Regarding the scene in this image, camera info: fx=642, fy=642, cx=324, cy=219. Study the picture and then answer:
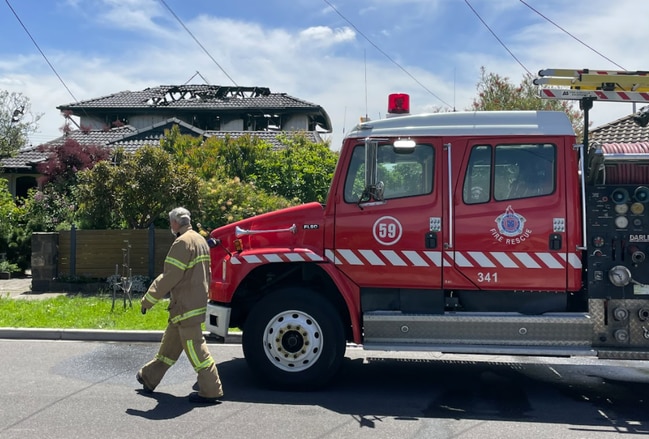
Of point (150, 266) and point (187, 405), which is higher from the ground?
point (150, 266)

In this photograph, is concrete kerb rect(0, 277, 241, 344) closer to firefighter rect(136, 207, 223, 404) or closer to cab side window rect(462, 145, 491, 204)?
firefighter rect(136, 207, 223, 404)

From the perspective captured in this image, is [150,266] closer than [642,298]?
No

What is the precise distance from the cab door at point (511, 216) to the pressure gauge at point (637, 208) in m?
0.61

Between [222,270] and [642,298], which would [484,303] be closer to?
[642,298]

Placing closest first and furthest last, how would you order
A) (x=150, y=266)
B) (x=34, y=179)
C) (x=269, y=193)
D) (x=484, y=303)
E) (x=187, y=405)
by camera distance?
1. (x=187, y=405)
2. (x=484, y=303)
3. (x=150, y=266)
4. (x=269, y=193)
5. (x=34, y=179)

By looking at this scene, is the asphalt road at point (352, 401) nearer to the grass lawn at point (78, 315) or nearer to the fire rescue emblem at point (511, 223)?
the grass lawn at point (78, 315)

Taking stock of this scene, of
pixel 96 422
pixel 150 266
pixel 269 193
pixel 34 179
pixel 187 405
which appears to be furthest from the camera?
pixel 34 179

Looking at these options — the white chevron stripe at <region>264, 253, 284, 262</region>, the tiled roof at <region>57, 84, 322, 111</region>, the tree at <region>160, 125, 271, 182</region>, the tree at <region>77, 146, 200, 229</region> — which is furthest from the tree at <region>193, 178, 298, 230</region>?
the tiled roof at <region>57, 84, 322, 111</region>

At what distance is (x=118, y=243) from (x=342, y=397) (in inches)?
337

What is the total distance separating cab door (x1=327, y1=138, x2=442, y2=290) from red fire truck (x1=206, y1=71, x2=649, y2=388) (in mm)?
14

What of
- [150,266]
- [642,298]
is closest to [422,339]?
[642,298]

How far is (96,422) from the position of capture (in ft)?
17.4

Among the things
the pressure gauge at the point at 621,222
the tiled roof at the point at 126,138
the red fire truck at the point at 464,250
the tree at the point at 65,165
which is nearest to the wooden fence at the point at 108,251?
the tree at the point at 65,165

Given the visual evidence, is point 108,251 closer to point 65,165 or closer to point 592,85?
point 65,165
